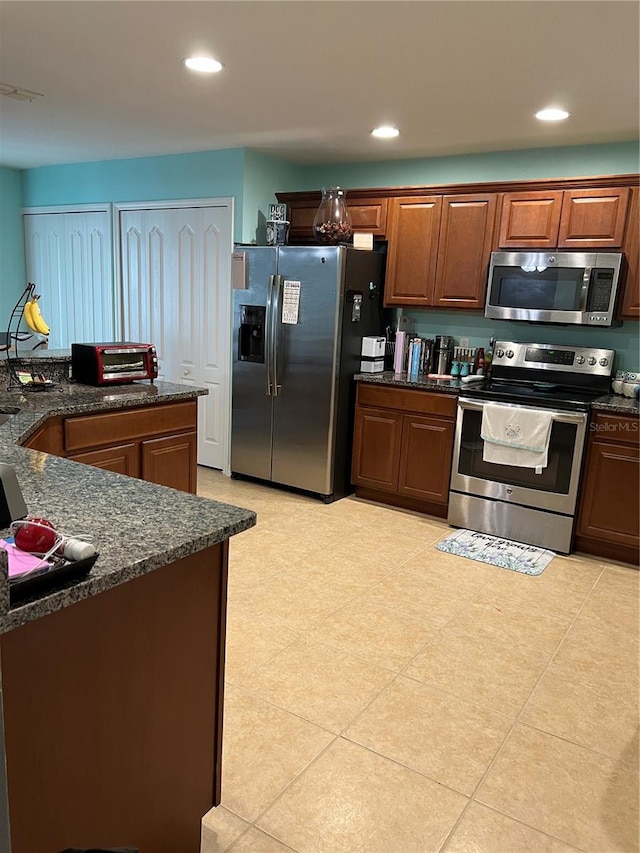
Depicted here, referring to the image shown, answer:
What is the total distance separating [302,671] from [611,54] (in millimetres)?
2696

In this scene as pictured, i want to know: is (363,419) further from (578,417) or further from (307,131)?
→ (307,131)

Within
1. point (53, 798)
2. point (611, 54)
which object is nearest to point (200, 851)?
point (53, 798)

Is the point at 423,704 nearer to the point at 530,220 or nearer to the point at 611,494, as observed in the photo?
the point at 611,494

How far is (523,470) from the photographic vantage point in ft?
12.5

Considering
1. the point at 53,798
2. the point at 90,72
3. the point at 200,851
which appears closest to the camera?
the point at 53,798

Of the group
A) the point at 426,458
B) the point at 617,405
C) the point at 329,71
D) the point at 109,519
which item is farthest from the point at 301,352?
the point at 109,519

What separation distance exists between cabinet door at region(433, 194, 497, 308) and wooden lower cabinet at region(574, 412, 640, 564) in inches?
47.3

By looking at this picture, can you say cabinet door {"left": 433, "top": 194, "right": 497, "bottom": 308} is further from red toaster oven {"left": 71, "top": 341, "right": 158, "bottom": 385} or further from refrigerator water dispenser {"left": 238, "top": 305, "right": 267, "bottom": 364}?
red toaster oven {"left": 71, "top": 341, "right": 158, "bottom": 385}

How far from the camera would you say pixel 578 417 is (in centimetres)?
357

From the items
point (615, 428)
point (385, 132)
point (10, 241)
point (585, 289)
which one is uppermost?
point (385, 132)

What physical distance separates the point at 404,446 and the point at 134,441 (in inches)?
72.2

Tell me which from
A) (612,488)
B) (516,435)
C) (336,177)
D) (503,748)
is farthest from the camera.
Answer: (336,177)

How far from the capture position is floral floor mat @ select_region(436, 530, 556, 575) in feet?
11.7

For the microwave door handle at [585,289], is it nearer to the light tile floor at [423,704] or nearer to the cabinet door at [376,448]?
the cabinet door at [376,448]
